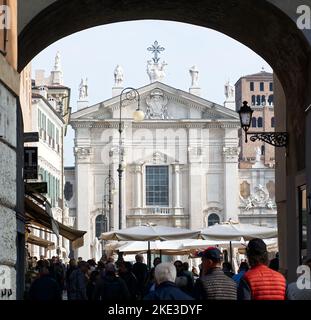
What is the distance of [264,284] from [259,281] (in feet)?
0.16

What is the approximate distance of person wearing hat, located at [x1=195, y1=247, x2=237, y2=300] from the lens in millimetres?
8898

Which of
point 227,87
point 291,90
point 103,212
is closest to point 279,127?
point 291,90

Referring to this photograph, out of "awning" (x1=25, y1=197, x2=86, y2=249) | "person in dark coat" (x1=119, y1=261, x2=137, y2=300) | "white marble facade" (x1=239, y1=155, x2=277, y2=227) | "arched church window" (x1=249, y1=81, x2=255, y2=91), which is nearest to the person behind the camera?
"awning" (x1=25, y1=197, x2=86, y2=249)

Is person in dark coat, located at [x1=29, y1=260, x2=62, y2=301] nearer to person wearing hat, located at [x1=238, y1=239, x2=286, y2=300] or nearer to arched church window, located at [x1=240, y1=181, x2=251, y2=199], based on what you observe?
person wearing hat, located at [x1=238, y1=239, x2=286, y2=300]

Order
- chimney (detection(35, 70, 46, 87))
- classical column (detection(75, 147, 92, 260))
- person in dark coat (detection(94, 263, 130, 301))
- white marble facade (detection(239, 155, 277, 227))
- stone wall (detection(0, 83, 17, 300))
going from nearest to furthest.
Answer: stone wall (detection(0, 83, 17, 300)) → person in dark coat (detection(94, 263, 130, 301)) → chimney (detection(35, 70, 46, 87)) → classical column (detection(75, 147, 92, 260)) → white marble facade (detection(239, 155, 277, 227))

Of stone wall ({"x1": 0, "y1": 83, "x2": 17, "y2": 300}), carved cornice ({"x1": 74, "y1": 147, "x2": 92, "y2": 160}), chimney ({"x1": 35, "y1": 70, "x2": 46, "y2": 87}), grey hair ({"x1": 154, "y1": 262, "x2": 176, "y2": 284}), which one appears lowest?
grey hair ({"x1": 154, "y1": 262, "x2": 176, "y2": 284})

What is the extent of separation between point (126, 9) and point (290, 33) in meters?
3.30

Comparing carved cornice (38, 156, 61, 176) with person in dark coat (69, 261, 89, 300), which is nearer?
person in dark coat (69, 261, 89, 300)

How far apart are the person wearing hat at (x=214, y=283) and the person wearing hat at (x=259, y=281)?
286 millimetres

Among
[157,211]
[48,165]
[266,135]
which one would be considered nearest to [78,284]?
[266,135]

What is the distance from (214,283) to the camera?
353 inches

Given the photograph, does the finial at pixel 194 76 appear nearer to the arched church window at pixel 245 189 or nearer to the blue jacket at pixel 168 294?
the arched church window at pixel 245 189

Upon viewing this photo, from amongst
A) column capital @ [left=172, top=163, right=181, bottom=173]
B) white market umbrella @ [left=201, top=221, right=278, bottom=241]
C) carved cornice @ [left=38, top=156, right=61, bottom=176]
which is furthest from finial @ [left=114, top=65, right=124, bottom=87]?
white market umbrella @ [left=201, top=221, right=278, bottom=241]

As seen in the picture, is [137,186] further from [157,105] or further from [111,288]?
[111,288]
